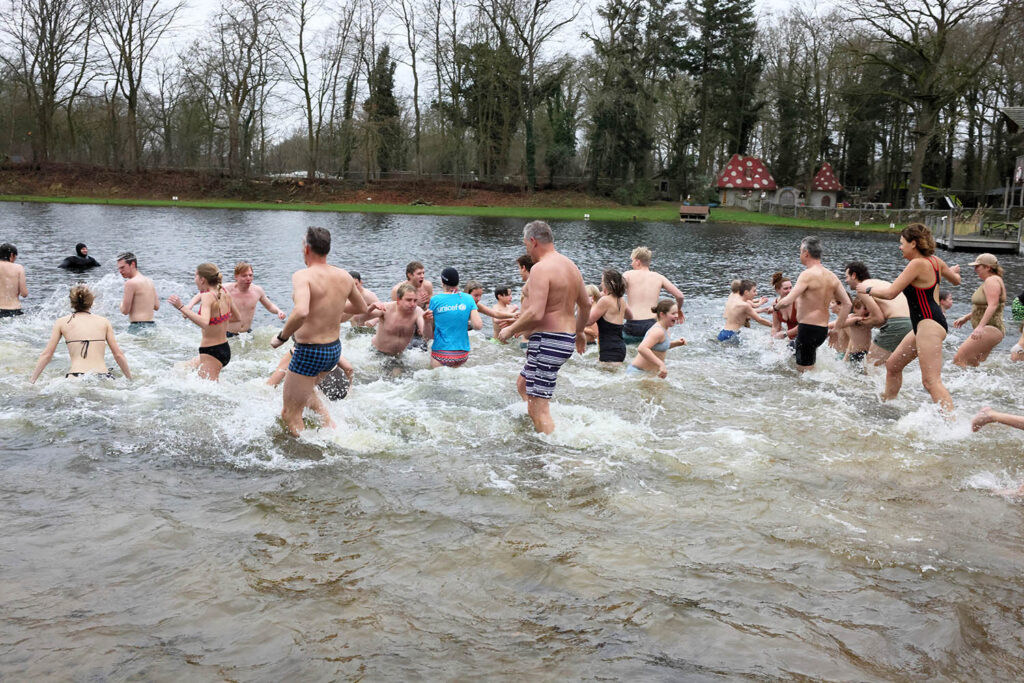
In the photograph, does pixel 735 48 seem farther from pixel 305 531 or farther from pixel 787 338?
pixel 305 531

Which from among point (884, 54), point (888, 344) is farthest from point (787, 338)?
point (884, 54)

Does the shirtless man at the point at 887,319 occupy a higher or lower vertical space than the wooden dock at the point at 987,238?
lower

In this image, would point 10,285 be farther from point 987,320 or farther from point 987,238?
point 987,238

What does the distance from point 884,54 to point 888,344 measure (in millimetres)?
46818

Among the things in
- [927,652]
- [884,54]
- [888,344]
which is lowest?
[927,652]

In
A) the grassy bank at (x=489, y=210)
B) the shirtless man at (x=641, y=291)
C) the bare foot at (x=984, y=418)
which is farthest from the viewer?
the grassy bank at (x=489, y=210)

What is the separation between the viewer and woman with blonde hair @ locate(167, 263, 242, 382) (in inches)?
328

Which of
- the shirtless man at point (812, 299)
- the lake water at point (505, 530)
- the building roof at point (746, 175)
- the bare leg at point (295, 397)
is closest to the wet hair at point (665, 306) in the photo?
the lake water at point (505, 530)

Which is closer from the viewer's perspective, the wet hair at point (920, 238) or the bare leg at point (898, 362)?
the wet hair at point (920, 238)

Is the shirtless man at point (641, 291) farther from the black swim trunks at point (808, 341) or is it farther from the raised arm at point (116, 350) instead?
the raised arm at point (116, 350)

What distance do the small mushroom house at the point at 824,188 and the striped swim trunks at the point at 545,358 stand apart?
167 feet

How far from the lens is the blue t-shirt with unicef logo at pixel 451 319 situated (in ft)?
31.4

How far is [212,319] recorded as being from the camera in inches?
330

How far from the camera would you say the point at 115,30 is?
53.5 metres
